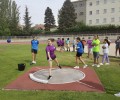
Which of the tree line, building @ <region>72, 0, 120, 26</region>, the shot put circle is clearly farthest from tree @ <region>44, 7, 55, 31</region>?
the shot put circle

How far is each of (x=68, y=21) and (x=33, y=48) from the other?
67917 millimetres

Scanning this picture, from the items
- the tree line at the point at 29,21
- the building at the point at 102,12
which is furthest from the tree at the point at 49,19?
the building at the point at 102,12

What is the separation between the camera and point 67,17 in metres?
85.3

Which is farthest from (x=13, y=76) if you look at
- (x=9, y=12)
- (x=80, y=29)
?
(x=9, y=12)

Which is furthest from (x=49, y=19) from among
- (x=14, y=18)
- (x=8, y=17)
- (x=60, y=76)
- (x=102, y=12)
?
(x=60, y=76)

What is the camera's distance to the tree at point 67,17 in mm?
84375

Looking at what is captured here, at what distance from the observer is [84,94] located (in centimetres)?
950

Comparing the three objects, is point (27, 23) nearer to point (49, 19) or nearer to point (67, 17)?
point (49, 19)

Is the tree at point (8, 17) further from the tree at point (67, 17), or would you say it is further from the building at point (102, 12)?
the building at point (102, 12)

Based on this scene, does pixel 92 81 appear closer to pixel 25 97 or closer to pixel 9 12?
pixel 25 97

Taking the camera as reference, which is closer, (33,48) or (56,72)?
(56,72)

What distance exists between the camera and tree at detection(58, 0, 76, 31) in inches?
3322

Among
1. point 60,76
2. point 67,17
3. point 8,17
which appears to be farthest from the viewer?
point 8,17

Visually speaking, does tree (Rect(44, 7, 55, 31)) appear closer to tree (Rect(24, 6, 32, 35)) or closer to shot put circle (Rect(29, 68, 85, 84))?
tree (Rect(24, 6, 32, 35))
